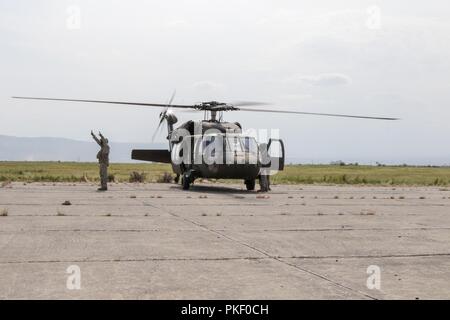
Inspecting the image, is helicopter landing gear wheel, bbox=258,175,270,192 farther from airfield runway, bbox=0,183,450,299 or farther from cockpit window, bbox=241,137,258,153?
airfield runway, bbox=0,183,450,299

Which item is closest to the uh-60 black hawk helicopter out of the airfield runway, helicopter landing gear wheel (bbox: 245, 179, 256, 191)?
helicopter landing gear wheel (bbox: 245, 179, 256, 191)

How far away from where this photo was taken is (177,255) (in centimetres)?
811

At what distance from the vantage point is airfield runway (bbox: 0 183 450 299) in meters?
6.04

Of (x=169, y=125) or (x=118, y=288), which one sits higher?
(x=169, y=125)

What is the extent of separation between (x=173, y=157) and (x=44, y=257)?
784 inches

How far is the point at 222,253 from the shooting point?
8.29m

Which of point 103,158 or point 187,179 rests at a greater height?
point 103,158

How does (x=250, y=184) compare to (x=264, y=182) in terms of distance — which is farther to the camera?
(x=250, y=184)

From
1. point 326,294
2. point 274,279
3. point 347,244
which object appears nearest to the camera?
point 326,294

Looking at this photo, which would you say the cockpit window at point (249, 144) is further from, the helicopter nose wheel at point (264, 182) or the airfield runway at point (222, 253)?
the airfield runway at point (222, 253)

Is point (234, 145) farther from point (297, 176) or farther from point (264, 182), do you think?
point (297, 176)

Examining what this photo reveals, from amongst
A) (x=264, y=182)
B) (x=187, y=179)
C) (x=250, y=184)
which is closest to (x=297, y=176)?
(x=250, y=184)
